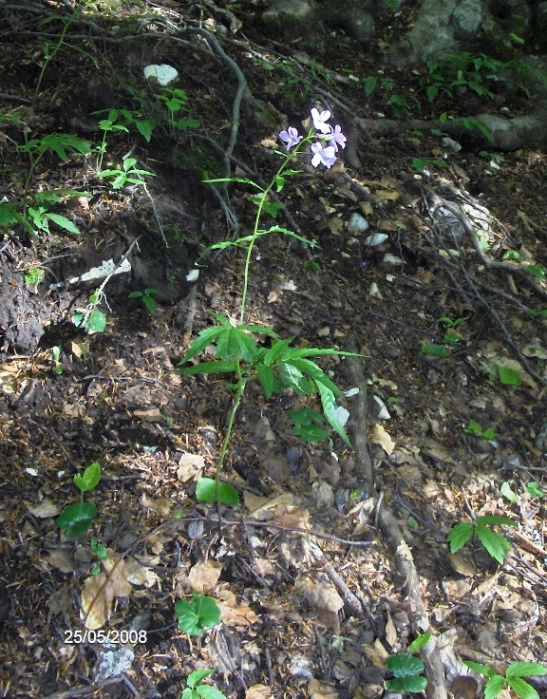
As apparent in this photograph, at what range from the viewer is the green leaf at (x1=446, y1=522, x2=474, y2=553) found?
254 cm

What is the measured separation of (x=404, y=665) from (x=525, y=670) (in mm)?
499

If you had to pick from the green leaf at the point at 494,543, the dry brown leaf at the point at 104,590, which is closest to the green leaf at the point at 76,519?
the dry brown leaf at the point at 104,590

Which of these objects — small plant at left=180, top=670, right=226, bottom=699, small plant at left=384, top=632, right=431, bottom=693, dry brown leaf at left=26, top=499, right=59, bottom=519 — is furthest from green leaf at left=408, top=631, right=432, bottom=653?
dry brown leaf at left=26, top=499, right=59, bottom=519

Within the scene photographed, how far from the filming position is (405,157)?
14.3 feet

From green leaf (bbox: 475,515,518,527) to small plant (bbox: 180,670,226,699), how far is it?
1424 mm

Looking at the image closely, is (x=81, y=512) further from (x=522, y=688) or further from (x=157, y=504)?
(x=522, y=688)

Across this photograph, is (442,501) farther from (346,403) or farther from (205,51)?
(205,51)

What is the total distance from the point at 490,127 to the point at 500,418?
8.98ft

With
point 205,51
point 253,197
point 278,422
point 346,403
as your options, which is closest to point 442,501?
point 346,403

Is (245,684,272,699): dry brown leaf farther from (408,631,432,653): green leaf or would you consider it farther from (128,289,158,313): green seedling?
(128,289,158,313): green seedling

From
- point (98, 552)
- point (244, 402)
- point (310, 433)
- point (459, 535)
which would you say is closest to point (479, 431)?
point (459, 535)

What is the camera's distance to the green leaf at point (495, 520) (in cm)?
262

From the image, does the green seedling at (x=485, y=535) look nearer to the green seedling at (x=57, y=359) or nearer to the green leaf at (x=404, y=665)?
the green leaf at (x=404, y=665)

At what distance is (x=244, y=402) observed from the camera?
2719 millimetres
